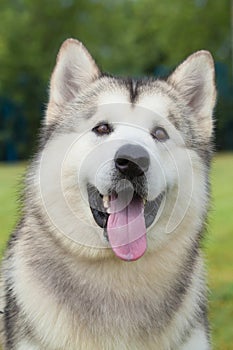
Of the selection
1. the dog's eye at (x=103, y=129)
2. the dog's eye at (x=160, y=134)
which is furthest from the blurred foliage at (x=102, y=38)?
the dog's eye at (x=103, y=129)

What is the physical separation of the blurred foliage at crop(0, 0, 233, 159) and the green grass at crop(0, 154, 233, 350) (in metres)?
11.3

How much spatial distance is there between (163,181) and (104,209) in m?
0.33

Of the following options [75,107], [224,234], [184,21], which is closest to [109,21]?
[184,21]

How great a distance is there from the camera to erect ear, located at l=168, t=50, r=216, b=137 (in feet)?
13.8

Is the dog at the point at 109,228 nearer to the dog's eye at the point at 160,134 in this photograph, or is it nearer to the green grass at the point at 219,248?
the dog's eye at the point at 160,134

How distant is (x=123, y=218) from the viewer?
12.2ft

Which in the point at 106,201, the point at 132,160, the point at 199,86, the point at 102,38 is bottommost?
the point at 106,201

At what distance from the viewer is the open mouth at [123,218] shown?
12.2 feet

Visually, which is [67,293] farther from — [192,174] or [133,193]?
[192,174]

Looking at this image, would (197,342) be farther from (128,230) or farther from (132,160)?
(132,160)

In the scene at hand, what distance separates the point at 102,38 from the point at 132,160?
106ft

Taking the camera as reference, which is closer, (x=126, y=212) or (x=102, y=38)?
(x=126, y=212)

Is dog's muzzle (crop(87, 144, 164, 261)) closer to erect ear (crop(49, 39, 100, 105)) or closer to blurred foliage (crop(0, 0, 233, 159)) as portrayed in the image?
erect ear (crop(49, 39, 100, 105))

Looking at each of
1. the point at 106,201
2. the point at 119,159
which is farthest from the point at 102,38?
the point at 119,159
